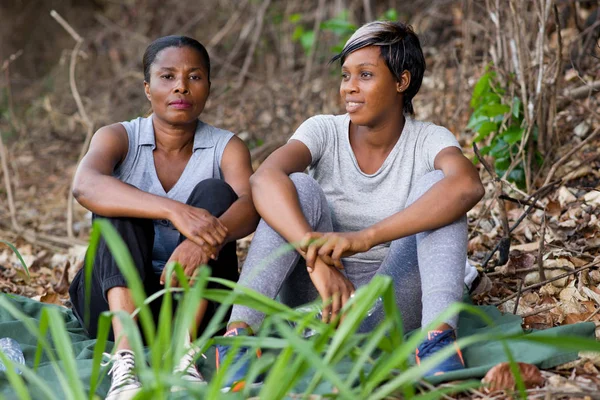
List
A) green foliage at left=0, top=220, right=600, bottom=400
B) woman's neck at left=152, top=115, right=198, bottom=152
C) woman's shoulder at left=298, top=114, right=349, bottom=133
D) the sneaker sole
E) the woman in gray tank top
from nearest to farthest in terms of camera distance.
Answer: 1. green foliage at left=0, top=220, right=600, bottom=400
2. the sneaker sole
3. the woman in gray tank top
4. woman's shoulder at left=298, top=114, right=349, bottom=133
5. woman's neck at left=152, top=115, right=198, bottom=152

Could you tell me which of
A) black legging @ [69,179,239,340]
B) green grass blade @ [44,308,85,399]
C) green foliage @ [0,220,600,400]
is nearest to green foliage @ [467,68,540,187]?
black legging @ [69,179,239,340]

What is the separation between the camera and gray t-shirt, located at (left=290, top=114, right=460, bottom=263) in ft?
8.93

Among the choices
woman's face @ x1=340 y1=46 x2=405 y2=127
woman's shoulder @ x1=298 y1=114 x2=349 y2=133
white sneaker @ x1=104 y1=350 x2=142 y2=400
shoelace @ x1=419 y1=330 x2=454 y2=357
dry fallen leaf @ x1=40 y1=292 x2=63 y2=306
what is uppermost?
woman's face @ x1=340 y1=46 x2=405 y2=127

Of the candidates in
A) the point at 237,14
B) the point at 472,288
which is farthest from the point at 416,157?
the point at 237,14

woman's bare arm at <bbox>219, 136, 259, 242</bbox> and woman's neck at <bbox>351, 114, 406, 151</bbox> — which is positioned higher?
woman's neck at <bbox>351, 114, 406, 151</bbox>

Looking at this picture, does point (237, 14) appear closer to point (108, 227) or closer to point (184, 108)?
point (184, 108)

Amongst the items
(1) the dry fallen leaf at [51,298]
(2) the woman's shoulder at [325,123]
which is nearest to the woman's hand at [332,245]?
(2) the woman's shoulder at [325,123]

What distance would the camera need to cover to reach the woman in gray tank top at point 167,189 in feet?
8.38

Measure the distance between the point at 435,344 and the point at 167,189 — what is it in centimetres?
123

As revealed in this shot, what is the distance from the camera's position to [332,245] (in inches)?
93.0

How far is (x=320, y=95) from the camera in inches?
244

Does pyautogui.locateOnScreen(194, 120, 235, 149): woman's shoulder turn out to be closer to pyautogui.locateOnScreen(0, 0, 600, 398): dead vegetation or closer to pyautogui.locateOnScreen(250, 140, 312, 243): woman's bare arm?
pyautogui.locateOnScreen(250, 140, 312, 243): woman's bare arm

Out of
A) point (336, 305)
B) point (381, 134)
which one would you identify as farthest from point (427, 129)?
point (336, 305)

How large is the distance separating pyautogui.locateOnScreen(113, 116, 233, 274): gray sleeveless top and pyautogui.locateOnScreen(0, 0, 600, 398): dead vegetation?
969 mm
